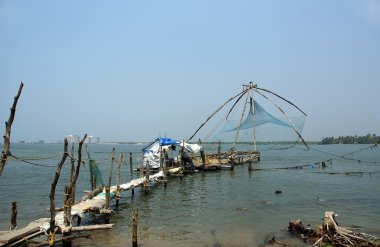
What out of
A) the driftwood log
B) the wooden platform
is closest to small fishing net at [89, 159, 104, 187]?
the wooden platform

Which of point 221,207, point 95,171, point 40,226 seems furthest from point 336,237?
point 95,171

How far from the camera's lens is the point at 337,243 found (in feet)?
28.8

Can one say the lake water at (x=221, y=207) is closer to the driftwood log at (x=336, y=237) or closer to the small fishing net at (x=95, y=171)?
the driftwood log at (x=336, y=237)

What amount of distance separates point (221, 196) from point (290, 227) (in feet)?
23.0

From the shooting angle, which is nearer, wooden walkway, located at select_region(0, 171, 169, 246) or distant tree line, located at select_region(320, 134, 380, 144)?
wooden walkway, located at select_region(0, 171, 169, 246)

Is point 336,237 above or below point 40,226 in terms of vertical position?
below

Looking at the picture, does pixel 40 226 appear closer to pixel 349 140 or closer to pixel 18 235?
pixel 18 235

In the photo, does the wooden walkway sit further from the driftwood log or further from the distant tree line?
the distant tree line

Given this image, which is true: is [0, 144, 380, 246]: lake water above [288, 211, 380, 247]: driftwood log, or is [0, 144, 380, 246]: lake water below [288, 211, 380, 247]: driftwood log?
below

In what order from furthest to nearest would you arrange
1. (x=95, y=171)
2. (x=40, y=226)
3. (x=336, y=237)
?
(x=95, y=171) < (x=336, y=237) < (x=40, y=226)

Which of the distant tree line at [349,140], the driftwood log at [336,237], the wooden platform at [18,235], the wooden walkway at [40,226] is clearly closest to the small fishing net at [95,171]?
the wooden walkway at [40,226]

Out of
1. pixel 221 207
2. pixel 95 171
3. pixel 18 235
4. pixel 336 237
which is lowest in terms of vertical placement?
pixel 221 207

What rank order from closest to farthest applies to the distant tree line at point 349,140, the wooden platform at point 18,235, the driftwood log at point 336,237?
the wooden platform at point 18,235 < the driftwood log at point 336,237 < the distant tree line at point 349,140

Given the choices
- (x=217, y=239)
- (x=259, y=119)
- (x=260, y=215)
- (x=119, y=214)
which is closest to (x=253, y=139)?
(x=259, y=119)
